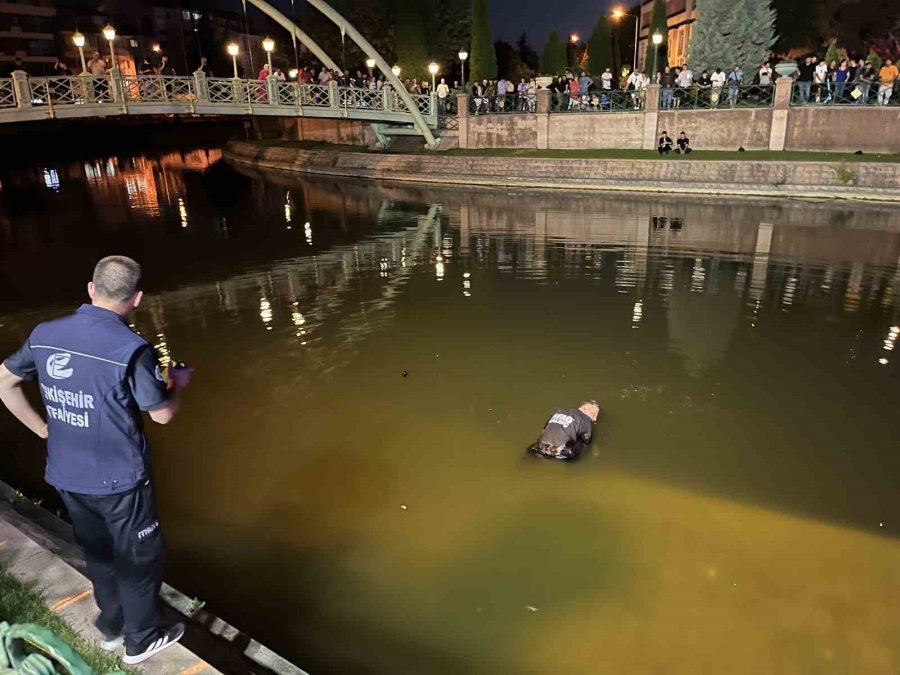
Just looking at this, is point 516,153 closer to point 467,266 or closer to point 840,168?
point 840,168

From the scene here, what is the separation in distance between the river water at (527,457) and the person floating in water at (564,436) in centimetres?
21

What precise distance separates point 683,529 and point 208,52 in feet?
286

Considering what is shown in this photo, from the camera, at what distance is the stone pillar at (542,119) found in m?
27.9

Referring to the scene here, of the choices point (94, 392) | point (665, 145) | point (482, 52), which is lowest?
point (94, 392)

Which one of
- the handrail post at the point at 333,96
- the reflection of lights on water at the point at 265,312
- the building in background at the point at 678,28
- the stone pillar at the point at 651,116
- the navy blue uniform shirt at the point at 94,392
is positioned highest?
the building in background at the point at 678,28

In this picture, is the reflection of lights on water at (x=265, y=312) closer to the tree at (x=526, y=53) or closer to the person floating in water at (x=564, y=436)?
the person floating in water at (x=564, y=436)

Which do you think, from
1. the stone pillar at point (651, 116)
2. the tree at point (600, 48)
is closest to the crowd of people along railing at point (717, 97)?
the stone pillar at point (651, 116)

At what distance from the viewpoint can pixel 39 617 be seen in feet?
11.3

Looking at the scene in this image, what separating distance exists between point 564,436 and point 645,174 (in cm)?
1985

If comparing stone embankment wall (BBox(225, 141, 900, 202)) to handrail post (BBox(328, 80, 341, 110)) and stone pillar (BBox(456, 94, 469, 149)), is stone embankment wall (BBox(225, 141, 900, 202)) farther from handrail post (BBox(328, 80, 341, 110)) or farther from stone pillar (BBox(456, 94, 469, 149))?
handrail post (BBox(328, 80, 341, 110))

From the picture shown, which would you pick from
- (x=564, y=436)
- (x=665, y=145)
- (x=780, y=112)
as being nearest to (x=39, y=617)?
(x=564, y=436)

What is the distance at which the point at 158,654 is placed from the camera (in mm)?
3340

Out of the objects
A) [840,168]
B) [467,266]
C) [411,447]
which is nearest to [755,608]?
[411,447]

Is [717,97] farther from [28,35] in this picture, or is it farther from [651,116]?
[28,35]
